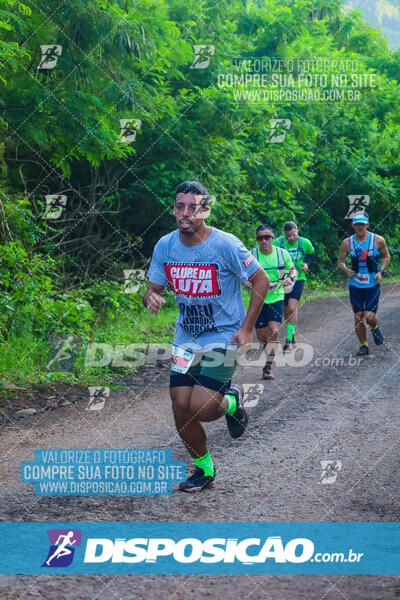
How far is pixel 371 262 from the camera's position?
37.1ft

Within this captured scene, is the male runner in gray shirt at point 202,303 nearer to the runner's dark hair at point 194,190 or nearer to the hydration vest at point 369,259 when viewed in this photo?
the runner's dark hair at point 194,190

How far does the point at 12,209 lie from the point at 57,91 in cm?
194

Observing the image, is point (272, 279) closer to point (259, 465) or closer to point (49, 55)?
point (259, 465)

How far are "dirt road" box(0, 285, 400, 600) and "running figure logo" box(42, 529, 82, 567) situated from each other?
0.21 metres

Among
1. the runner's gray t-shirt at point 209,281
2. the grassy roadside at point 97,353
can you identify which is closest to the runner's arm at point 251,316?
the runner's gray t-shirt at point 209,281

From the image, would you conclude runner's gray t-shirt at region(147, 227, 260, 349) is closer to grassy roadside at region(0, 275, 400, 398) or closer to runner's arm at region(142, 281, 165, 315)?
runner's arm at region(142, 281, 165, 315)

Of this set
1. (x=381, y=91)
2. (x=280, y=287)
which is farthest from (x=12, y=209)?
(x=381, y=91)

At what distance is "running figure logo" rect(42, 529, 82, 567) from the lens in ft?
13.4

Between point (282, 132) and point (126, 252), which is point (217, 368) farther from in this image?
point (282, 132)

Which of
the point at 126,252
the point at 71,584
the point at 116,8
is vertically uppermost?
the point at 116,8

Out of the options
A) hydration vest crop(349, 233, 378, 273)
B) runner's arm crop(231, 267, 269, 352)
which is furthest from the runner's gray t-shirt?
hydration vest crop(349, 233, 378, 273)

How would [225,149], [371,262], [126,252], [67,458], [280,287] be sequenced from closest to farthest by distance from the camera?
[67,458] → [280,287] → [371,262] → [126,252] → [225,149]

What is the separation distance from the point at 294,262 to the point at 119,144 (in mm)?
3476

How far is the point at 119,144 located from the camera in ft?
37.9
